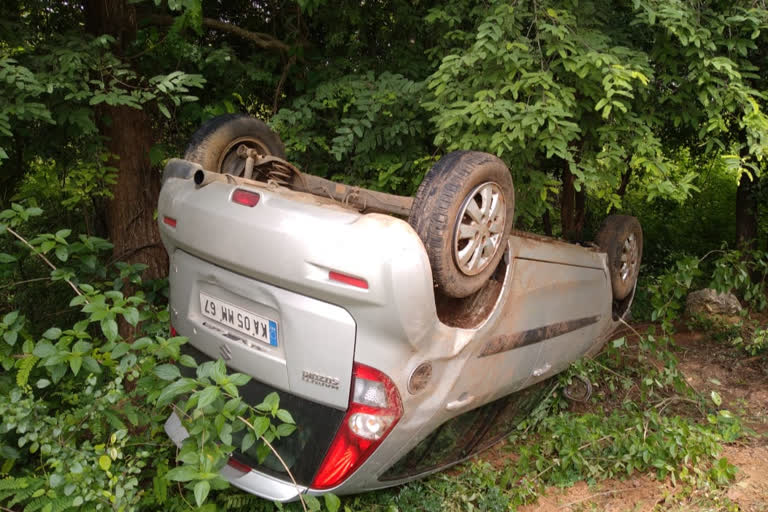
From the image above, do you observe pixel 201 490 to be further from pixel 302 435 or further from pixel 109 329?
pixel 109 329

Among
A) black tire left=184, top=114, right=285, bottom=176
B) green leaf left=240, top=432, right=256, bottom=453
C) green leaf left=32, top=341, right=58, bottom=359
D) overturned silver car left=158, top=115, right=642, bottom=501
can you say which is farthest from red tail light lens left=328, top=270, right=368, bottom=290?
black tire left=184, top=114, right=285, bottom=176

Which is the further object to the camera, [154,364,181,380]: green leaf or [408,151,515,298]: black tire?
[408,151,515,298]: black tire

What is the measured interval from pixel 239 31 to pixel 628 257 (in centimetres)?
362

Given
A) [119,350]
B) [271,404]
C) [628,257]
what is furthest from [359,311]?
[628,257]

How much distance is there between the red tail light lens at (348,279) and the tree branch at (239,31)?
3.22 metres

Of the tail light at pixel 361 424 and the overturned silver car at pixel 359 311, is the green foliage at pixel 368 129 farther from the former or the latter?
the tail light at pixel 361 424

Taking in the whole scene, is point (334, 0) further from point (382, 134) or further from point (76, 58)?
point (76, 58)

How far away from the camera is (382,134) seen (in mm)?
4938

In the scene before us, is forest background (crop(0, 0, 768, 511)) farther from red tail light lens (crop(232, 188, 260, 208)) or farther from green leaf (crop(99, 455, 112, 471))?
red tail light lens (crop(232, 188, 260, 208))

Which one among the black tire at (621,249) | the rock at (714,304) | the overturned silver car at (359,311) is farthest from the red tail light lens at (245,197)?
the rock at (714,304)

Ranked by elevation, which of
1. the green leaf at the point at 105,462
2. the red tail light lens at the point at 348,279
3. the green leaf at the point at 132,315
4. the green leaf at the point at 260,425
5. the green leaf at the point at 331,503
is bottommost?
the green leaf at the point at 105,462

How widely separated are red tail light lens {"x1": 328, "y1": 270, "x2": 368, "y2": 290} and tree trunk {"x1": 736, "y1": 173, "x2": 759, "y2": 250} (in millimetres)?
5646

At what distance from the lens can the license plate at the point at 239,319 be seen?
2.74 m

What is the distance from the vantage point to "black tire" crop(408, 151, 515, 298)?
8.56ft
